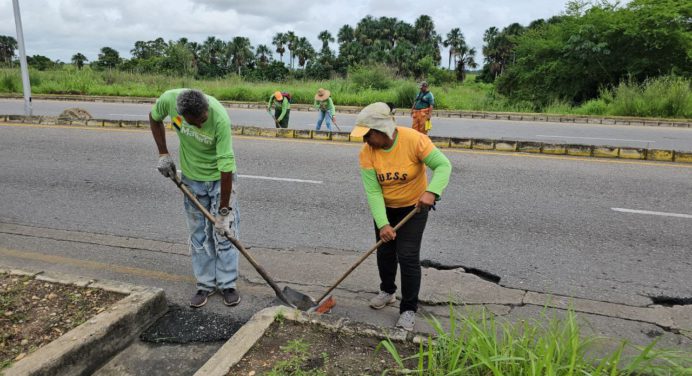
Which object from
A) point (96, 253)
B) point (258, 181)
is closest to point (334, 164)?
point (258, 181)

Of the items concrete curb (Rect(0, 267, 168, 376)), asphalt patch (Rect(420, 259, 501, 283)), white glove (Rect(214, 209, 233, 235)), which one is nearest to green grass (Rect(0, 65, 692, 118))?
asphalt patch (Rect(420, 259, 501, 283))

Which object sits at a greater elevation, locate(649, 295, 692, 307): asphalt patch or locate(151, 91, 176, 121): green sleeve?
locate(151, 91, 176, 121): green sleeve

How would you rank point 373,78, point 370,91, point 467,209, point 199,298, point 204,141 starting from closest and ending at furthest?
point 204,141 → point 199,298 → point 467,209 → point 370,91 → point 373,78

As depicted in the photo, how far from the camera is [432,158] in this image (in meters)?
3.22

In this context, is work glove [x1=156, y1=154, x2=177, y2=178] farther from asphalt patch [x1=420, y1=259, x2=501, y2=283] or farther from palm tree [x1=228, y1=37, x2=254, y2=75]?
palm tree [x1=228, y1=37, x2=254, y2=75]

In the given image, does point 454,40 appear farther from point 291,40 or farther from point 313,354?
point 313,354

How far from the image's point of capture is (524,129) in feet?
46.2

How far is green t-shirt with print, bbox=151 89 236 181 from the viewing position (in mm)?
3354

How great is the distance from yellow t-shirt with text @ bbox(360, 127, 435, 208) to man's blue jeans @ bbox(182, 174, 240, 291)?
41.5 inches

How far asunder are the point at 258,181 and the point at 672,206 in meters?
5.11

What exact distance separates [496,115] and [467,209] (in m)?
12.7

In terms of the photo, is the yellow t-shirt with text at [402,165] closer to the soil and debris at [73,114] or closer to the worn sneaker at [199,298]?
the worn sneaker at [199,298]

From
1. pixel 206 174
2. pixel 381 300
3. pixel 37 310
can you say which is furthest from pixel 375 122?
pixel 37 310

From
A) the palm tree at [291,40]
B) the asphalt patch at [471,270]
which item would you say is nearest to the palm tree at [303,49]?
the palm tree at [291,40]
